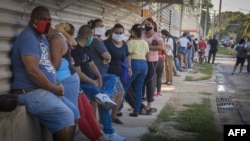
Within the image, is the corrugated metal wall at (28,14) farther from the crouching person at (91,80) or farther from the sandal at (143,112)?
the sandal at (143,112)

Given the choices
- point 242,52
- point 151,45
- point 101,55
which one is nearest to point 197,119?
point 151,45

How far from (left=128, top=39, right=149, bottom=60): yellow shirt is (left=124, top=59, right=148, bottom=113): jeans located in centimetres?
10

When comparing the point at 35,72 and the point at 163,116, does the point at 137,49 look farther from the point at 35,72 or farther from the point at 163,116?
the point at 35,72

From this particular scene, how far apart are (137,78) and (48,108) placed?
11.5 feet

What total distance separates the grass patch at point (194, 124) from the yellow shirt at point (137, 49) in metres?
1.25

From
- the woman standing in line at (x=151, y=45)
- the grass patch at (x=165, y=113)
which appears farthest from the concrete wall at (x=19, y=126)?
the woman standing in line at (x=151, y=45)

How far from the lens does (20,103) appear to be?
4.32m

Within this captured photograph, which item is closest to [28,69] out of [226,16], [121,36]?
[121,36]

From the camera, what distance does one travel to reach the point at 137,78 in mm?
7547

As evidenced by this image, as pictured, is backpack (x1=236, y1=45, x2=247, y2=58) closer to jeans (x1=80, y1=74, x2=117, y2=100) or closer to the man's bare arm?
jeans (x1=80, y1=74, x2=117, y2=100)

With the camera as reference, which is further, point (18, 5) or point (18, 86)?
point (18, 5)

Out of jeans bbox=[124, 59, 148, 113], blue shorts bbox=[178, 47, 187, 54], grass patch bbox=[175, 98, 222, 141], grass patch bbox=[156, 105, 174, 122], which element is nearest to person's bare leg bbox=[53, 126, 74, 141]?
grass patch bbox=[175, 98, 222, 141]

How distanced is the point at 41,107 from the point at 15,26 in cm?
116

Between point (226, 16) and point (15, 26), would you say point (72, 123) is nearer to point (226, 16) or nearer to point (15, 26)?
point (15, 26)
